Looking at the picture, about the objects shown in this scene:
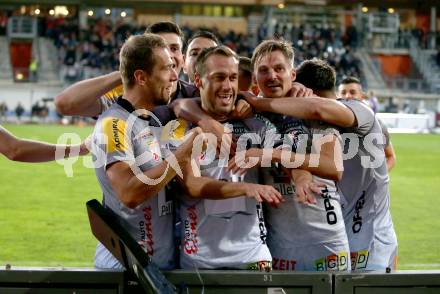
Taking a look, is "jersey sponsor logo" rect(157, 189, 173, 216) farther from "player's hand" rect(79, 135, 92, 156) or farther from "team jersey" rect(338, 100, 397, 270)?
"team jersey" rect(338, 100, 397, 270)

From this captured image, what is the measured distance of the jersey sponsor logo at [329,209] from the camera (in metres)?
4.51

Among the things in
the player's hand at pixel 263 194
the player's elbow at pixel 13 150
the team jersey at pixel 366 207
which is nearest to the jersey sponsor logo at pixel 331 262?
the team jersey at pixel 366 207

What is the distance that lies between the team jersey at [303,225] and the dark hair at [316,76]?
0.37 metres

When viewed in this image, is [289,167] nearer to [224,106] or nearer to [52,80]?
[224,106]

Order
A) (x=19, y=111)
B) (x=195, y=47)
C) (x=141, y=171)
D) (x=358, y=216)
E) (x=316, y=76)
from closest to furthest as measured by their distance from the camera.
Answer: (x=141, y=171)
(x=316, y=76)
(x=358, y=216)
(x=195, y=47)
(x=19, y=111)

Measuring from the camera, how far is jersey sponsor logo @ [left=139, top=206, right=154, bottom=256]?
4.20 meters

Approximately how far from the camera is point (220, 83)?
428 centimetres

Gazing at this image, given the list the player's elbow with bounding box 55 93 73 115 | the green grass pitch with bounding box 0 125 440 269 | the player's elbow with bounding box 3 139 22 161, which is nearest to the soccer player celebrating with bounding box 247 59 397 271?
the player's elbow with bounding box 55 93 73 115

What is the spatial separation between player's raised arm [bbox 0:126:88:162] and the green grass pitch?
3.94 m

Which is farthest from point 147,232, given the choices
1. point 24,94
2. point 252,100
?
point 24,94

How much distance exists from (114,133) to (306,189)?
99 centimetres

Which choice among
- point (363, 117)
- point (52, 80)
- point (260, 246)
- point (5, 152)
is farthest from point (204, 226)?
point (52, 80)

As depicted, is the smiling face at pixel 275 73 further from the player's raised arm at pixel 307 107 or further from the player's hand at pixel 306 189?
the player's hand at pixel 306 189

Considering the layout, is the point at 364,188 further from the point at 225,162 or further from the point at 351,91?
the point at 351,91
